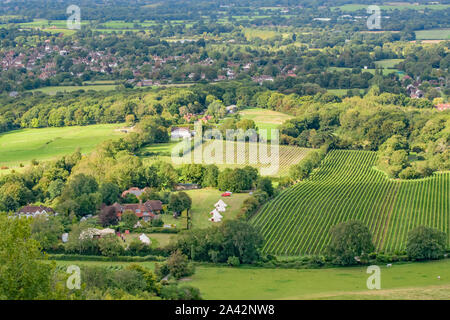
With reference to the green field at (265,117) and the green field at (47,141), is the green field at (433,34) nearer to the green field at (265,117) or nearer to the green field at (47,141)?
the green field at (265,117)

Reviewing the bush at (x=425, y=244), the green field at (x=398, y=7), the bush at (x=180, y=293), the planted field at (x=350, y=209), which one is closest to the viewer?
the bush at (x=180, y=293)

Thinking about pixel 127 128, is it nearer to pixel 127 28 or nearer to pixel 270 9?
pixel 127 28

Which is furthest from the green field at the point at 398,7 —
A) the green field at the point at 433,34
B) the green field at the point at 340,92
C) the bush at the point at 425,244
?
the bush at the point at 425,244

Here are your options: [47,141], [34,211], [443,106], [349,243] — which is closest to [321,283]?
[349,243]

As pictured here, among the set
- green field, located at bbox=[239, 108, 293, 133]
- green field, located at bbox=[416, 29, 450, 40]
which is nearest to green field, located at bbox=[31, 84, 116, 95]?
green field, located at bbox=[239, 108, 293, 133]

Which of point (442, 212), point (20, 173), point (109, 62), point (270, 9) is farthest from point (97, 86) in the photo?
point (270, 9)

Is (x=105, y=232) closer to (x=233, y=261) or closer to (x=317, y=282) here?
(x=233, y=261)
